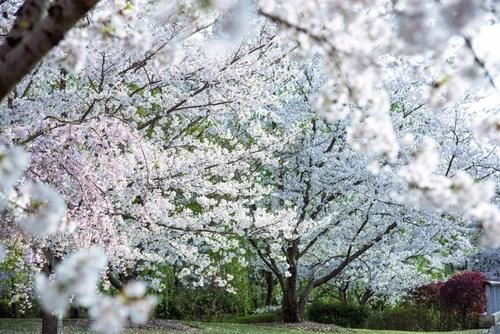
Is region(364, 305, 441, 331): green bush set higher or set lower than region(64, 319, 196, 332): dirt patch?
higher

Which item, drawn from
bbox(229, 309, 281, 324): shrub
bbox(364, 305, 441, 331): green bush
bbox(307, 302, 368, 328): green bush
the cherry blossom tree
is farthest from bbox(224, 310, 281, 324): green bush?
bbox(364, 305, 441, 331): green bush

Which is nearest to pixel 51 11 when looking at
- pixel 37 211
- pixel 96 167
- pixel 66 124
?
pixel 37 211

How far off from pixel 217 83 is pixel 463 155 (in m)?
5.83

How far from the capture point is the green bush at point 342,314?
17.3m

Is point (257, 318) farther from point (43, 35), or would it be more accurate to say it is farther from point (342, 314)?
point (43, 35)

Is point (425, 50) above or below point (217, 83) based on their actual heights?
below

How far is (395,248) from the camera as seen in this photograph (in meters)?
14.2

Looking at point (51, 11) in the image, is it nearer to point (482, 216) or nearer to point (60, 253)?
point (482, 216)

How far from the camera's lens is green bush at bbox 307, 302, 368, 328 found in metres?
17.3

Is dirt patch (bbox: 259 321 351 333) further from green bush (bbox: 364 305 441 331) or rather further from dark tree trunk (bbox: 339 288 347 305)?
dark tree trunk (bbox: 339 288 347 305)

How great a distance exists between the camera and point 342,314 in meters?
17.4

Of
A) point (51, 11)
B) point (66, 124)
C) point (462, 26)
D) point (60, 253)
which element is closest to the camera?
point (51, 11)

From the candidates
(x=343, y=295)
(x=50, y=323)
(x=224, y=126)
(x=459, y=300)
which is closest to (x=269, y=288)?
(x=343, y=295)

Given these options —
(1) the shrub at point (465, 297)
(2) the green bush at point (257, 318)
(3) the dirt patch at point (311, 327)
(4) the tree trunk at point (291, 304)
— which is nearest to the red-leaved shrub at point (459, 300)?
(1) the shrub at point (465, 297)
